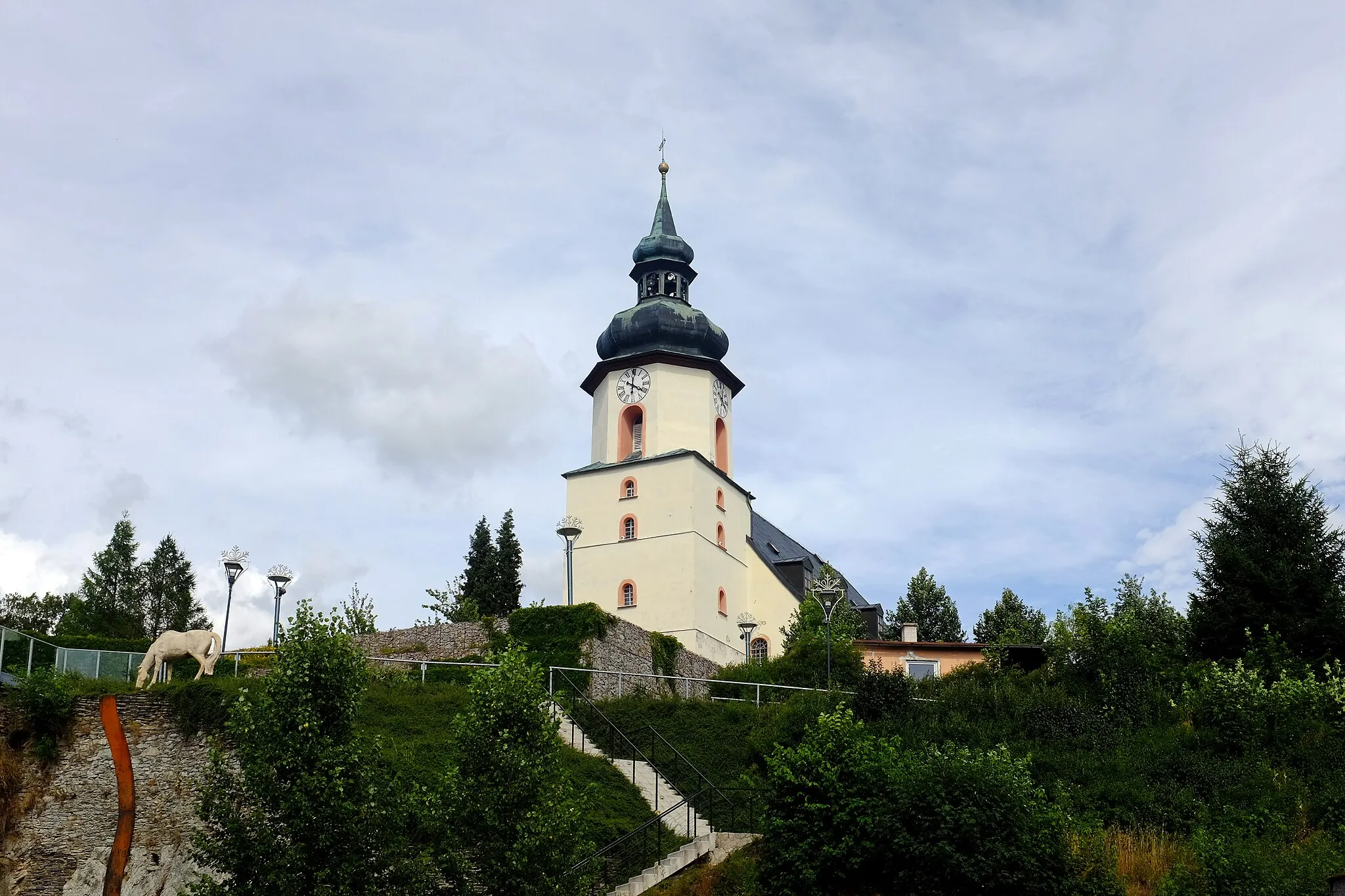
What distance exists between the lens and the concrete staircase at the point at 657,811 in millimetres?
22406

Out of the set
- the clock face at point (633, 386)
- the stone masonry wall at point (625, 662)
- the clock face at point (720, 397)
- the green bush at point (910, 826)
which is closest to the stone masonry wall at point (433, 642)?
the stone masonry wall at point (625, 662)

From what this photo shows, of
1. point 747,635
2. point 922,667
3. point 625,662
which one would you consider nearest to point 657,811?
point 625,662

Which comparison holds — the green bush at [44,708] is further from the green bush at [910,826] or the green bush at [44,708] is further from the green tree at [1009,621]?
the green tree at [1009,621]

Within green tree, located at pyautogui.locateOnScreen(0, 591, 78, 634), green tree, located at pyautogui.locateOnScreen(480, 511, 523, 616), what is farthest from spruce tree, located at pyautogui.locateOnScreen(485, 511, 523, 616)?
green tree, located at pyautogui.locateOnScreen(0, 591, 78, 634)

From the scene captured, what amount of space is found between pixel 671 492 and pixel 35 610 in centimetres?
2657

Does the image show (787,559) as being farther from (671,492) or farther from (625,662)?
(625,662)

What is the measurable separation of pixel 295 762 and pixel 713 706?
53.0 ft

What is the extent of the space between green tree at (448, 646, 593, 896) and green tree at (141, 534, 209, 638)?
39.8 meters

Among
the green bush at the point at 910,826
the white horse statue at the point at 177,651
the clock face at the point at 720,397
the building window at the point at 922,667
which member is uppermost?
the clock face at the point at 720,397

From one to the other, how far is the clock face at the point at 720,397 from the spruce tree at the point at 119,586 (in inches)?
981

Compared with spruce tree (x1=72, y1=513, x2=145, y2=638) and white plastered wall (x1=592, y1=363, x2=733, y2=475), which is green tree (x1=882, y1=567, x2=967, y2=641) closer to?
white plastered wall (x1=592, y1=363, x2=733, y2=475)

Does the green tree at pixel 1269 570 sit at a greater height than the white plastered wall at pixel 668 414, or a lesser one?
lesser

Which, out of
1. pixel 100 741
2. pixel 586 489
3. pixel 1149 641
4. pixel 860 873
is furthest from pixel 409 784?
pixel 586 489

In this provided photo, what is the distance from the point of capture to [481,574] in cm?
6022
